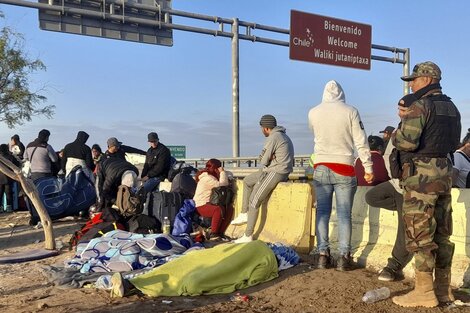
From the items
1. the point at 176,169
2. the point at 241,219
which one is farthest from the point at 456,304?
the point at 176,169

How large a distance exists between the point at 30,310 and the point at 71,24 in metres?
11.4

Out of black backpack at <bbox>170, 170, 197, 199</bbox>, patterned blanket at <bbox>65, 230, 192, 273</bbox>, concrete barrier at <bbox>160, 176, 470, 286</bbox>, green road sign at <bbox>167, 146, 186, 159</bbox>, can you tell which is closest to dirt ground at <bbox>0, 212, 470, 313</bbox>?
concrete barrier at <bbox>160, 176, 470, 286</bbox>

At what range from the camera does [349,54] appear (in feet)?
61.5

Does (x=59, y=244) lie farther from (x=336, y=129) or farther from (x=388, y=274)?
(x=388, y=274)

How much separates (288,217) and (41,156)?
21.2 feet

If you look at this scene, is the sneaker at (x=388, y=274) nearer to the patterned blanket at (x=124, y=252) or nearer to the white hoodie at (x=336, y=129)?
the white hoodie at (x=336, y=129)

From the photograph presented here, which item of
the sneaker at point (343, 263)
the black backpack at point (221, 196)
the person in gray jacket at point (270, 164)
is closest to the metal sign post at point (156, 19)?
the black backpack at point (221, 196)

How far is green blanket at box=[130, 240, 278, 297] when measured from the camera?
16.1ft

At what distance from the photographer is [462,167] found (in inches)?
261

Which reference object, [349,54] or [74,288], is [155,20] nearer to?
[349,54]

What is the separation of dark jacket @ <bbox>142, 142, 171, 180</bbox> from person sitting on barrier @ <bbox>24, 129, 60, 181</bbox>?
2.35 m

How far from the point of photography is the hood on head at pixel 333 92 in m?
5.68

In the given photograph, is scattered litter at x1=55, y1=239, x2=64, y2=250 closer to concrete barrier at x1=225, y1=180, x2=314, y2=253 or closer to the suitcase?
the suitcase

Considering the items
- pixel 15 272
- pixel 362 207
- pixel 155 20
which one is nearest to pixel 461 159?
pixel 362 207
